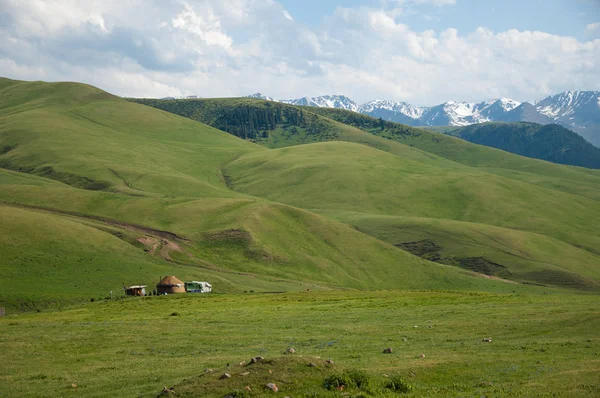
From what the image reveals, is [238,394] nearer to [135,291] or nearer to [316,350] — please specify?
[316,350]

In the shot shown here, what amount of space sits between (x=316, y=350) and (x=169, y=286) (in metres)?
57.7

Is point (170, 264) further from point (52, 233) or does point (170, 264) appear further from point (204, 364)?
point (204, 364)

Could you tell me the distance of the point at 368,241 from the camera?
150 m

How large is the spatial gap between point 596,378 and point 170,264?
92.5 metres

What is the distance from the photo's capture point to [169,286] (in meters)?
89.3

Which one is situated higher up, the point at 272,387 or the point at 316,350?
the point at 272,387

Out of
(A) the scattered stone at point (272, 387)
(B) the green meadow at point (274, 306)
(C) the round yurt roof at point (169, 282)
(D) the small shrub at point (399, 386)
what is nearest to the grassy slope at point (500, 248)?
(B) the green meadow at point (274, 306)

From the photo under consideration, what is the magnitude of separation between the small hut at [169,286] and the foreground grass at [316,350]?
2930 cm

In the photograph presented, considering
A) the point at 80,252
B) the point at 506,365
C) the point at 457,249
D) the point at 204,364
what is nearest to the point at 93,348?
the point at 204,364

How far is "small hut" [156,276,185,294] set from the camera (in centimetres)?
8912

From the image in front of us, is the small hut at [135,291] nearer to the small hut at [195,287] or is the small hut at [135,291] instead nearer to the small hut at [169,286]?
the small hut at [169,286]

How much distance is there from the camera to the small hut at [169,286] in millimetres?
89125

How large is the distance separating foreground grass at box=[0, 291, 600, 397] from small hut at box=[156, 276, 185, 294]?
29.3 m

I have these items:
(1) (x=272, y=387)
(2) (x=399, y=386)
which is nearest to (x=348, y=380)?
(2) (x=399, y=386)
